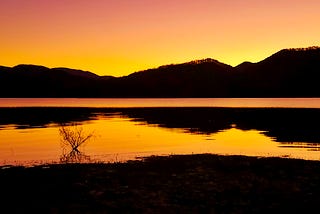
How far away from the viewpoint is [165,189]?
18.1 m

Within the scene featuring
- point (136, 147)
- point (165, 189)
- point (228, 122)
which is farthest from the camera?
point (228, 122)

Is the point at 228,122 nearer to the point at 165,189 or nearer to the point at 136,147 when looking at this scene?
the point at 136,147

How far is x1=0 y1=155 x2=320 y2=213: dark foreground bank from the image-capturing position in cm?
1522

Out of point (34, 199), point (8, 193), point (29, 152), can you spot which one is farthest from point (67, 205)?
point (29, 152)

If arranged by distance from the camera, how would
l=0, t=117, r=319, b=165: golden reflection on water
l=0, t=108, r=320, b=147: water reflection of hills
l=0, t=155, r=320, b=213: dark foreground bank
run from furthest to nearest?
l=0, t=108, r=320, b=147: water reflection of hills, l=0, t=117, r=319, b=165: golden reflection on water, l=0, t=155, r=320, b=213: dark foreground bank

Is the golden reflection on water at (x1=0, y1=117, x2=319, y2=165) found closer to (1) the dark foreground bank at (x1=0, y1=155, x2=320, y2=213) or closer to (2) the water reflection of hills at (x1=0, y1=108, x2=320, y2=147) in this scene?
(2) the water reflection of hills at (x1=0, y1=108, x2=320, y2=147)

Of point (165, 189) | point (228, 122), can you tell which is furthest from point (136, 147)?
point (228, 122)

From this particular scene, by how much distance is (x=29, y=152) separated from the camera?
142 ft

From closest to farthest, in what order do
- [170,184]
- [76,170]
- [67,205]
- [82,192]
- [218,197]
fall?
[67,205] < [218,197] < [82,192] < [170,184] < [76,170]

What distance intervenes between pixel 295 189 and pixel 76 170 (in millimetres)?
11791

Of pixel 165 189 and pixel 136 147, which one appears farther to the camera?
pixel 136 147

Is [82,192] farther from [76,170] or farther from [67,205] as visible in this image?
[76,170]

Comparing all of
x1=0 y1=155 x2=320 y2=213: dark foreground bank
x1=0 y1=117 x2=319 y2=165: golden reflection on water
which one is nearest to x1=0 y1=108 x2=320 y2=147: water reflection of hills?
x1=0 y1=117 x2=319 y2=165: golden reflection on water

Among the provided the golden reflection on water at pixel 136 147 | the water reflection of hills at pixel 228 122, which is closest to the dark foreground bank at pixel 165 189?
the golden reflection on water at pixel 136 147
